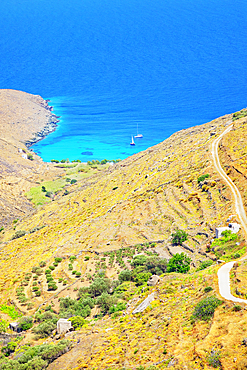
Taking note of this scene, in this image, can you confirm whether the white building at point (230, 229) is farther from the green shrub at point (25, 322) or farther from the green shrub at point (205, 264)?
the green shrub at point (25, 322)

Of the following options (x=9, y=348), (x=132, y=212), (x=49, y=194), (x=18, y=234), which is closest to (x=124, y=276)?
(x=9, y=348)

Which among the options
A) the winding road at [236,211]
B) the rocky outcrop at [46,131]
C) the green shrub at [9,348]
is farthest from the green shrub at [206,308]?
the rocky outcrop at [46,131]

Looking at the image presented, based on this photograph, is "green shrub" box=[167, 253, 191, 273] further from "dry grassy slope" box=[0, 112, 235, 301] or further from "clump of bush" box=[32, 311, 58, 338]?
"clump of bush" box=[32, 311, 58, 338]

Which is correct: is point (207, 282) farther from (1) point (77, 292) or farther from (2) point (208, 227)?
(1) point (77, 292)

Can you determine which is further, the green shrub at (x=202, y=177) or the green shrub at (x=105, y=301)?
the green shrub at (x=202, y=177)

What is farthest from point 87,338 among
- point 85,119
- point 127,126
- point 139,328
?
point 85,119

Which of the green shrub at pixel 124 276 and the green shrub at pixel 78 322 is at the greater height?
the green shrub at pixel 124 276

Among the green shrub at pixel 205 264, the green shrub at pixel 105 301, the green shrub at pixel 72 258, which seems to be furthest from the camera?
the green shrub at pixel 72 258
